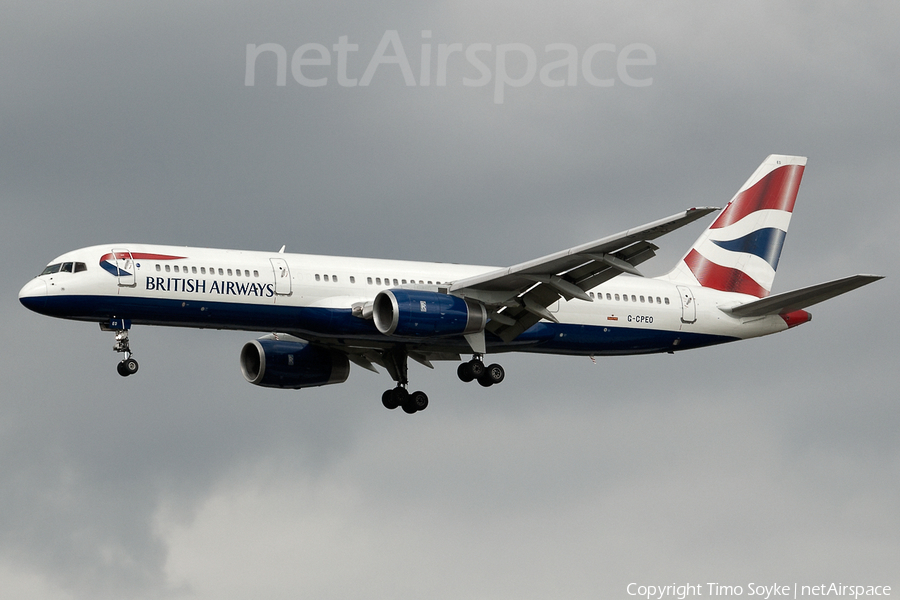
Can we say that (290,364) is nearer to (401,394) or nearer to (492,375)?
(401,394)

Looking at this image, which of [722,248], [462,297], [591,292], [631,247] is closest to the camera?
[631,247]

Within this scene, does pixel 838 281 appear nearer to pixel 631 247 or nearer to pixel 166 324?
pixel 631 247

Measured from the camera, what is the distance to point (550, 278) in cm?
5278

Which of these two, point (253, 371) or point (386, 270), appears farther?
point (253, 371)

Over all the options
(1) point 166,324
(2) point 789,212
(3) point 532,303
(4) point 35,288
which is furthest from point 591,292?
(4) point 35,288

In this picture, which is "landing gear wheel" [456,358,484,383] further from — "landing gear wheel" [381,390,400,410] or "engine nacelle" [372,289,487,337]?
"landing gear wheel" [381,390,400,410]

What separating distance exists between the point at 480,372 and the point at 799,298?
12242mm

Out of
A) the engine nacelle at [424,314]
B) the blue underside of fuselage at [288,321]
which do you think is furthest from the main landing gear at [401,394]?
the engine nacelle at [424,314]

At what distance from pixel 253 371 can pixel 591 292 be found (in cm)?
1383

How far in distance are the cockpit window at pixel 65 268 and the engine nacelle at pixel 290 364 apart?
407 inches

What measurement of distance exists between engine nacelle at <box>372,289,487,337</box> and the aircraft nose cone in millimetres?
11142

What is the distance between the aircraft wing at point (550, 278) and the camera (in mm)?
49688

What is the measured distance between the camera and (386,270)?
55594 millimetres

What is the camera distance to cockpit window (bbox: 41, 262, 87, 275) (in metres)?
51.8
